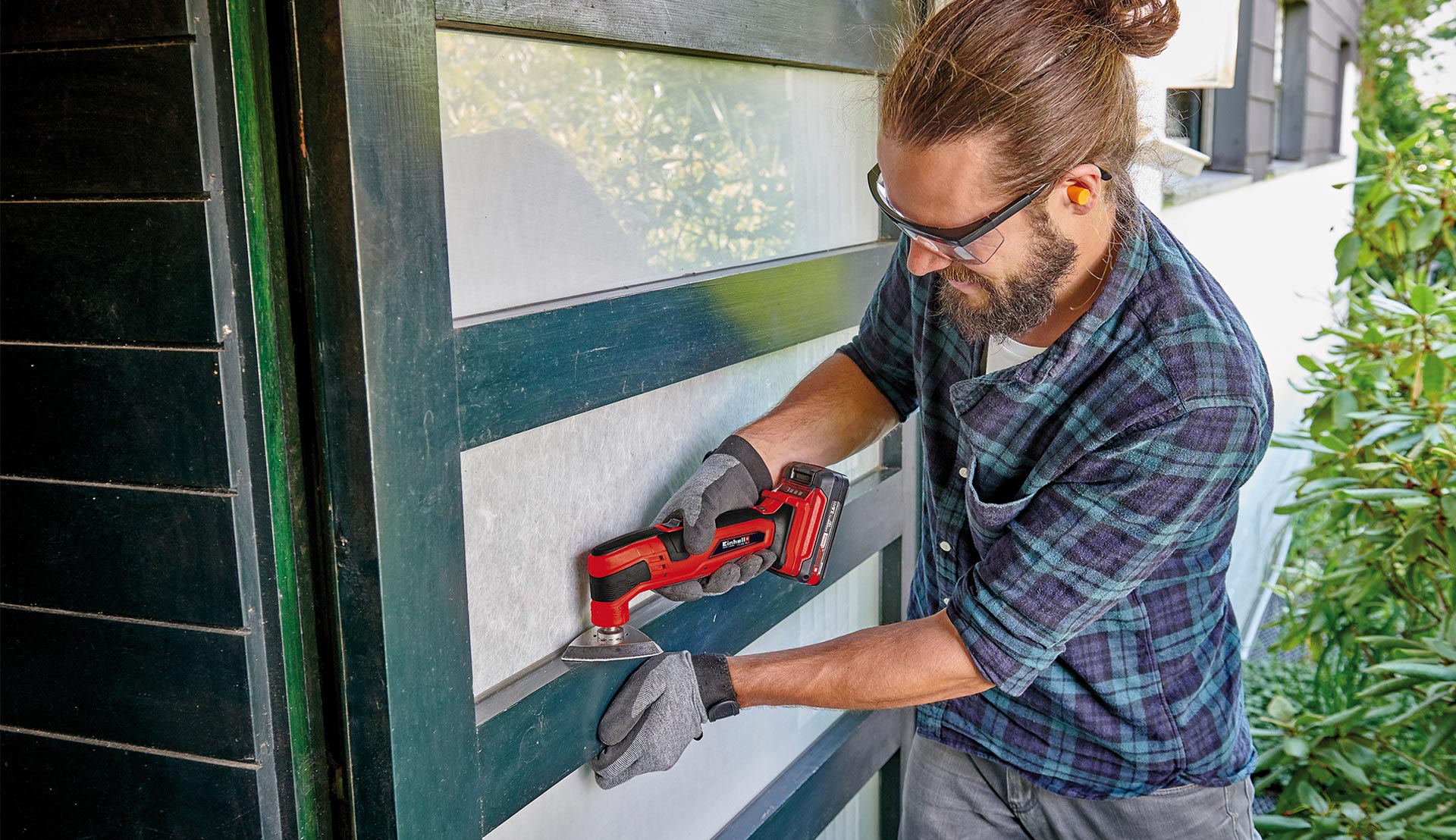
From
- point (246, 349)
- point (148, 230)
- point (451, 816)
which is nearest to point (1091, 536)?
point (451, 816)

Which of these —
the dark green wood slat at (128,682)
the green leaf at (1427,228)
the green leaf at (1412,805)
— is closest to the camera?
the dark green wood slat at (128,682)

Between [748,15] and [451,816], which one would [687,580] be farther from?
[748,15]

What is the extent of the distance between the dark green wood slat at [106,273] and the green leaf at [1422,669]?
2316 mm

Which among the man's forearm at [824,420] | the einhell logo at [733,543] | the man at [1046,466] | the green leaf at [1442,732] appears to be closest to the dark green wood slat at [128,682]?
the man at [1046,466]

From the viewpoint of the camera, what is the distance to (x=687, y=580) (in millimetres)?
1521

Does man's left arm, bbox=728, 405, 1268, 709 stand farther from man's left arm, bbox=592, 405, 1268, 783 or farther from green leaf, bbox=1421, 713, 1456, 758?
green leaf, bbox=1421, 713, 1456, 758

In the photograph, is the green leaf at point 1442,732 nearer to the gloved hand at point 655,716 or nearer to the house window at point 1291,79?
the gloved hand at point 655,716

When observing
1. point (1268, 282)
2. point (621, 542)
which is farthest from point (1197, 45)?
point (1268, 282)

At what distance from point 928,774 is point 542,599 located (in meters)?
0.79

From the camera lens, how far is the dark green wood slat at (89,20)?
95 cm

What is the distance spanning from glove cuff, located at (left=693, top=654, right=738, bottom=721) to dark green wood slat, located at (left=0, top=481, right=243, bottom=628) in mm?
622

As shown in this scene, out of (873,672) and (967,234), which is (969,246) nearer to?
(967,234)

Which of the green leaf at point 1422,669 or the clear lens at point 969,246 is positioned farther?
the green leaf at point 1422,669

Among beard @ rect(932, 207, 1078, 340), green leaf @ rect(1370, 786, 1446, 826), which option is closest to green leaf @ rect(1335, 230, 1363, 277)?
green leaf @ rect(1370, 786, 1446, 826)
